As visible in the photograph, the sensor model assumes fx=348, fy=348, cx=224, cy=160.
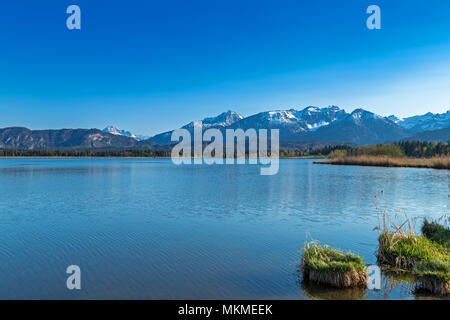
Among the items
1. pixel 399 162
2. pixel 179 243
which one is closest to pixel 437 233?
pixel 179 243

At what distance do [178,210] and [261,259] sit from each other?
10424 mm

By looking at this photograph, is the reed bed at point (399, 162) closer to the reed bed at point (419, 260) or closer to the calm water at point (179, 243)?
the calm water at point (179, 243)

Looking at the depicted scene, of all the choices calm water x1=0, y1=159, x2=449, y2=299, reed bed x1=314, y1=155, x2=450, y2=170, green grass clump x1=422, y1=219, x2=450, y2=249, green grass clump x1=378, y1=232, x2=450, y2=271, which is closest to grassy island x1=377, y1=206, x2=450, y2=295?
green grass clump x1=378, y1=232, x2=450, y2=271

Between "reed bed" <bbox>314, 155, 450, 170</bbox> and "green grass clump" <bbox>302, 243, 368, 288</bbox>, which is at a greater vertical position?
Result: "reed bed" <bbox>314, 155, 450, 170</bbox>

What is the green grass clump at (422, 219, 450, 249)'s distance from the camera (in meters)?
12.5

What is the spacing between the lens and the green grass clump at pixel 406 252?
32.4 feet

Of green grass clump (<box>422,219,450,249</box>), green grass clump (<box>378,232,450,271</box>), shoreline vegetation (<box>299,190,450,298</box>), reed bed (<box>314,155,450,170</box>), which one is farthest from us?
reed bed (<box>314,155,450,170</box>)

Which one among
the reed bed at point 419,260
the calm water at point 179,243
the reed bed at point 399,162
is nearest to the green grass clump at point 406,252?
the reed bed at point 419,260

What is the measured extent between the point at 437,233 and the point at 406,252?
4.33 metres

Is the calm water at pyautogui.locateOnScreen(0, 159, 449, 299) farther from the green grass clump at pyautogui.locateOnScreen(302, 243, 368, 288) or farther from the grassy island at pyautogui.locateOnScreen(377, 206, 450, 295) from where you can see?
the grassy island at pyautogui.locateOnScreen(377, 206, 450, 295)

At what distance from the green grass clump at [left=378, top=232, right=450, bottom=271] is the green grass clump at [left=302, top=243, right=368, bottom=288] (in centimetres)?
189

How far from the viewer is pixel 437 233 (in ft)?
44.4
